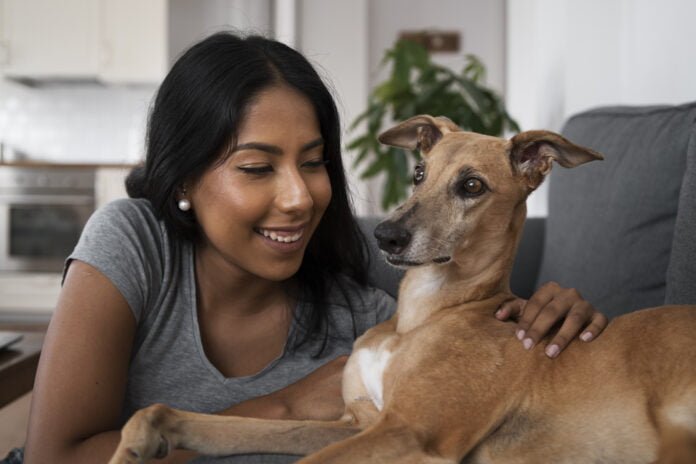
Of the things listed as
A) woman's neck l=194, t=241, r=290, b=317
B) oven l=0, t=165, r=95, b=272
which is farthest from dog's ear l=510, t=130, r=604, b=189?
oven l=0, t=165, r=95, b=272

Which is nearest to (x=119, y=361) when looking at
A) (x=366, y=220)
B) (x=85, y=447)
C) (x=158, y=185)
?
(x=85, y=447)

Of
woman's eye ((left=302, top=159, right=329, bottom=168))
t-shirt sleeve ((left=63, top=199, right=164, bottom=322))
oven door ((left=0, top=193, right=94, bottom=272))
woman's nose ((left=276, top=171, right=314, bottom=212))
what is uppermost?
woman's eye ((left=302, top=159, right=329, bottom=168))

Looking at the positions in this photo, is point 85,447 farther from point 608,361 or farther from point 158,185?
point 608,361

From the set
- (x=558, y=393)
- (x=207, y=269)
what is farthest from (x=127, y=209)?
(x=558, y=393)

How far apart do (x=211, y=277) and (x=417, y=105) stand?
2083 mm

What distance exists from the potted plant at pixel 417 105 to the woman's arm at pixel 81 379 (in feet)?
7.05

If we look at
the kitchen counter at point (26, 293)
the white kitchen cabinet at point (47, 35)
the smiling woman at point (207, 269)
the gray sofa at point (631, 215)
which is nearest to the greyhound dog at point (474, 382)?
the smiling woman at point (207, 269)

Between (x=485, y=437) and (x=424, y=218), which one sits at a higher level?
(x=424, y=218)

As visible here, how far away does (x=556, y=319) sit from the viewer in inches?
52.7

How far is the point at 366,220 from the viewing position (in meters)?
2.31

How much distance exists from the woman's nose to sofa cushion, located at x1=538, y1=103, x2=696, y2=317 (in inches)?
29.8

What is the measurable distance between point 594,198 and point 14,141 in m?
5.44

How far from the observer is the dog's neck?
4.99 feet

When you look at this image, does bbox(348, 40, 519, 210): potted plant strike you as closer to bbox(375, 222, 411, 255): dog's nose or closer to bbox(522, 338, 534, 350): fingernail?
bbox(375, 222, 411, 255): dog's nose
